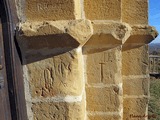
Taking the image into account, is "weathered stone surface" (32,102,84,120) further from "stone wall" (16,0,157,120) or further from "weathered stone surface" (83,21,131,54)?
"weathered stone surface" (83,21,131,54)

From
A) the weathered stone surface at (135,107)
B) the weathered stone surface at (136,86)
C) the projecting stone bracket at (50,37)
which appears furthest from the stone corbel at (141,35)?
the projecting stone bracket at (50,37)

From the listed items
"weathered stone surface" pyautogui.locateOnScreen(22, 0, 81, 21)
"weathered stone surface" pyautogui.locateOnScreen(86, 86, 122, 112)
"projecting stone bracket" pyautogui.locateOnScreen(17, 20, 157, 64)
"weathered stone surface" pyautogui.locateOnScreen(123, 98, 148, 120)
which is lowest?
"weathered stone surface" pyautogui.locateOnScreen(123, 98, 148, 120)

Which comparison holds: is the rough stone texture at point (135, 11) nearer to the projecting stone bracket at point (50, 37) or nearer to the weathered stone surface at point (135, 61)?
the weathered stone surface at point (135, 61)

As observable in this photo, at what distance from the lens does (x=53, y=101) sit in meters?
0.77

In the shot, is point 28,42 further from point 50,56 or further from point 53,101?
point 53,101

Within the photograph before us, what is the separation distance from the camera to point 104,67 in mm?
985

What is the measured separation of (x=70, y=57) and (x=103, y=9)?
0.31 meters

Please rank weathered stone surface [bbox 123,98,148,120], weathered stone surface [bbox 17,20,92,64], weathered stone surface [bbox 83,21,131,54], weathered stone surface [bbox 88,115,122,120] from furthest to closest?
1. weathered stone surface [bbox 123,98,148,120]
2. weathered stone surface [bbox 88,115,122,120]
3. weathered stone surface [bbox 83,21,131,54]
4. weathered stone surface [bbox 17,20,92,64]

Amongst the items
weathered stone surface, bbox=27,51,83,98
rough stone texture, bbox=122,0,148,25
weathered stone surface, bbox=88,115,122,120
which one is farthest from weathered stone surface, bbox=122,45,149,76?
weathered stone surface, bbox=27,51,83,98

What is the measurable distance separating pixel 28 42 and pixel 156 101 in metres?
5.68

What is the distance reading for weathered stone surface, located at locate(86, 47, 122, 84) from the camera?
0.98 m

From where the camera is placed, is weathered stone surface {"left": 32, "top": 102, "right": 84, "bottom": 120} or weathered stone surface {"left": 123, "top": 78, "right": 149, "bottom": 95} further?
weathered stone surface {"left": 123, "top": 78, "right": 149, "bottom": 95}

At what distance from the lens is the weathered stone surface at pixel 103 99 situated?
1.00m

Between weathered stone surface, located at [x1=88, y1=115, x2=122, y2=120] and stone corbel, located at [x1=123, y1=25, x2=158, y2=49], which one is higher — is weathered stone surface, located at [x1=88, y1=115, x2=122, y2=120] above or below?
below
